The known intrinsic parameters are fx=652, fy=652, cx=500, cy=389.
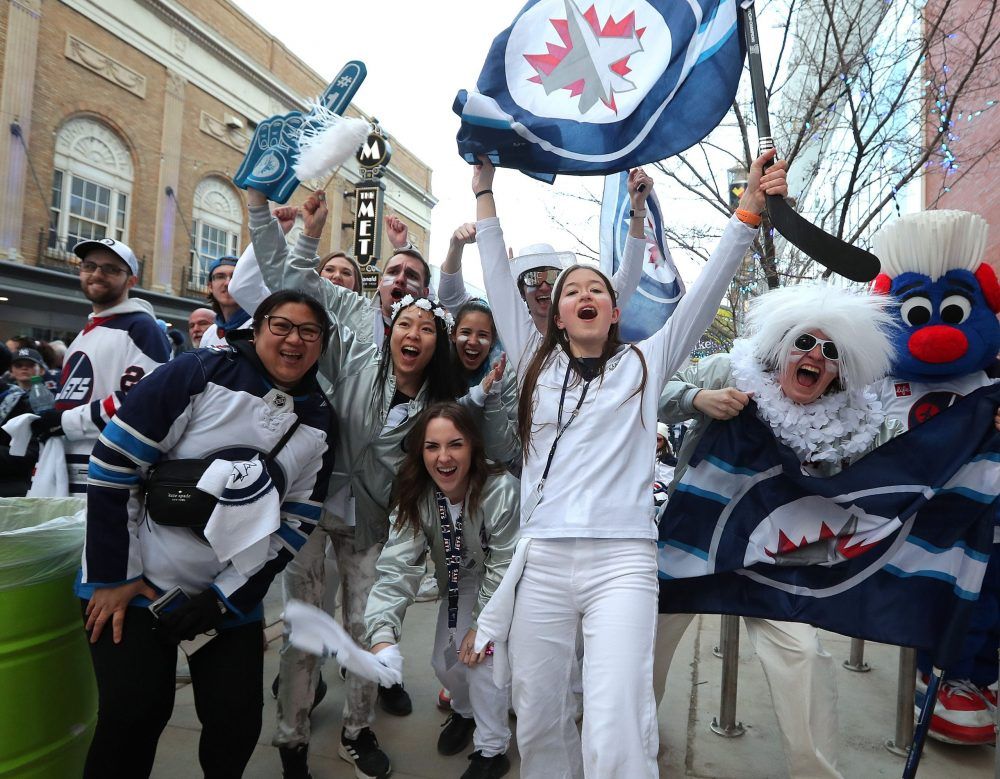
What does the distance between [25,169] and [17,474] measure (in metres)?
13.4

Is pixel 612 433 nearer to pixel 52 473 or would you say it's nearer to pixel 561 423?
pixel 561 423

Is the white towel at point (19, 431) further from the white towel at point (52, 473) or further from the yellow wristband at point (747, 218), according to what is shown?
the yellow wristband at point (747, 218)

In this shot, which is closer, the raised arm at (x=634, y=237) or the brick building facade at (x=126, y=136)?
the raised arm at (x=634, y=237)

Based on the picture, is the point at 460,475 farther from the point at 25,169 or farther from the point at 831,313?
the point at 25,169

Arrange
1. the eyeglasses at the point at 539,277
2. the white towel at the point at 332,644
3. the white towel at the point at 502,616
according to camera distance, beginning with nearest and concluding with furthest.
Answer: the white towel at the point at 332,644 < the white towel at the point at 502,616 < the eyeglasses at the point at 539,277

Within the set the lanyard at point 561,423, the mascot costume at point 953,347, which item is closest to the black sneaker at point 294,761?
the lanyard at point 561,423

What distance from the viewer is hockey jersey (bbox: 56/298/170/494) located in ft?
9.36

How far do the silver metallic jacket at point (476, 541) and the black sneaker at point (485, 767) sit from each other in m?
0.53

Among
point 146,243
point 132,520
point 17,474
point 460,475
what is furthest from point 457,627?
point 146,243

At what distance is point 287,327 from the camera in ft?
7.41

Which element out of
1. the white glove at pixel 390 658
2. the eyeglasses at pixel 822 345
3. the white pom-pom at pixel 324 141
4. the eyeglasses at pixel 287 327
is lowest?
the white glove at pixel 390 658

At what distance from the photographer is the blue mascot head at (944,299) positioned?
2.99m

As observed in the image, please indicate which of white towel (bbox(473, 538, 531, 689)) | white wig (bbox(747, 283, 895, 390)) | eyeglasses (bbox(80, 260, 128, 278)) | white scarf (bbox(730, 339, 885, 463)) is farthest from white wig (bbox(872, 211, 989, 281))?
eyeglasses (bbox(80, 260, 128, 278))

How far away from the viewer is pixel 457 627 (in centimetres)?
288
